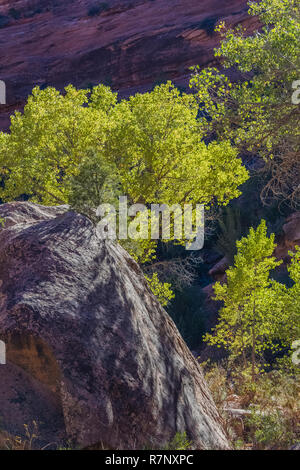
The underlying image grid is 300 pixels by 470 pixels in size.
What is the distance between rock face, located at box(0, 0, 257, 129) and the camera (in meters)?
43.2

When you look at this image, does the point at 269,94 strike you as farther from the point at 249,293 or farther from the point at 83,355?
the point at 249,293

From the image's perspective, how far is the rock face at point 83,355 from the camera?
438 centimetres

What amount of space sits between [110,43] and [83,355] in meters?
45.9

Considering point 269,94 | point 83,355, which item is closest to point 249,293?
point 269,94

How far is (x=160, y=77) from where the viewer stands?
142 feet

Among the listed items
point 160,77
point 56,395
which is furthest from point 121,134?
point 160,77

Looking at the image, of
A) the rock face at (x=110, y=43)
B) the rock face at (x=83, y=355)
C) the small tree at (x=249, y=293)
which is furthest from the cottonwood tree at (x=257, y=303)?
the rock face at (x=110, y=43)

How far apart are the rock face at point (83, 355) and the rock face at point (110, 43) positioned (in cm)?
3996

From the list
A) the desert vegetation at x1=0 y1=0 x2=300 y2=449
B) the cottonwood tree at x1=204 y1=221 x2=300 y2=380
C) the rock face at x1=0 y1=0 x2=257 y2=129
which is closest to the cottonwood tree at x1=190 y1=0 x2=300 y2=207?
the desert vegetation at x1=0 y1=0 x2=300 y2=449

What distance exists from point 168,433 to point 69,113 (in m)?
14.5

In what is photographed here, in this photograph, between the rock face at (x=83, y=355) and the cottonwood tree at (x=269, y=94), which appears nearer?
the rock face at (x=83, y=355)

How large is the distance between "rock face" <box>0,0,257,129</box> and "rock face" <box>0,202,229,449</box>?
3996 centimetres

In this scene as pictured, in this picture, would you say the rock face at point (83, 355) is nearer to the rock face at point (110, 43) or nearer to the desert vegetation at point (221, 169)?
the desert vegetation at point (221, 169)
